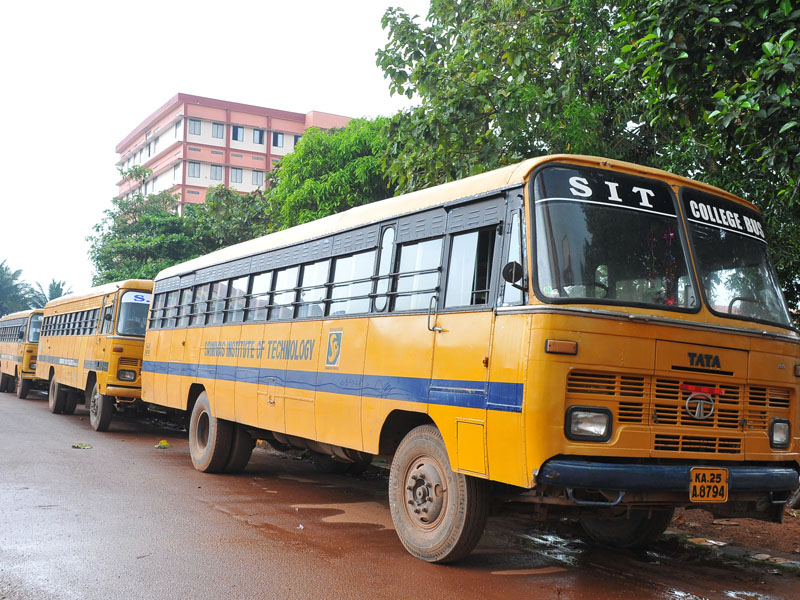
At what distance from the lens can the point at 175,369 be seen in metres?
11.5

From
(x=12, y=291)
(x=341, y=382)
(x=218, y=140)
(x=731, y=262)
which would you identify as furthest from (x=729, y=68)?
(x=12, y=291)

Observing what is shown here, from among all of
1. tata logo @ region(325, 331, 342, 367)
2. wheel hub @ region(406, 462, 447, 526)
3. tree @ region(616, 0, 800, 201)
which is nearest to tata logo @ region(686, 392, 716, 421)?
wheel hub @ region(406, 462, 447, 526)

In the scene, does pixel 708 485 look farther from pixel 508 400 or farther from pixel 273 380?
pixel 273 380

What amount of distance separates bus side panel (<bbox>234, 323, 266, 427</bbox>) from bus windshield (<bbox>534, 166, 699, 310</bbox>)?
457 centimetres

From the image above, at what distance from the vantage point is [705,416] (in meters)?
5.34

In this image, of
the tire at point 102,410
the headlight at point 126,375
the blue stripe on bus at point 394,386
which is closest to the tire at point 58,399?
the tire at point 102,410

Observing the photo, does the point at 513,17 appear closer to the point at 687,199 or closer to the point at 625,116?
the point at 625,116

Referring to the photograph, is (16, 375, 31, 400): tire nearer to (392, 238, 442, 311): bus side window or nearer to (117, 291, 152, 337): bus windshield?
(117, 291, 152, 337): bus windshield

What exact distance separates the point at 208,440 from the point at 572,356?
6.43m

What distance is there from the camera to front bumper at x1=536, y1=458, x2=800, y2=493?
4.84 metres

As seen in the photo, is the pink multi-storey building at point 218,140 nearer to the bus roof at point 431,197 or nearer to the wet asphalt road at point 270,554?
the bus roof at point 431,197

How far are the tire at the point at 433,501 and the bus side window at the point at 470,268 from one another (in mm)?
1027

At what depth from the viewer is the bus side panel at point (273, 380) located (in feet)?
27.5

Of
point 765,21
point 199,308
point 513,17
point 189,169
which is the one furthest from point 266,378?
point 189,169
